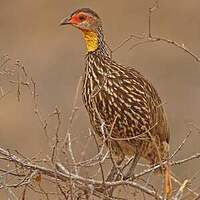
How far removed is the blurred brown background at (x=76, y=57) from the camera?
1129cm

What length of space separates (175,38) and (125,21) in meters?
1.13

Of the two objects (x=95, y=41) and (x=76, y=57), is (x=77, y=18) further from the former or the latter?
(x=76, y=57)

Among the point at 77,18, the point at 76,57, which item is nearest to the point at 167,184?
the point at 77,18

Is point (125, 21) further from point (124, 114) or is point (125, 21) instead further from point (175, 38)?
point (124, 114)

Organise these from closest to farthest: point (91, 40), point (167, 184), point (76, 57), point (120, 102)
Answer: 1. point (167, 184)
2. point (120, 102)
3. point (91, 40)
4. point (76, 57)

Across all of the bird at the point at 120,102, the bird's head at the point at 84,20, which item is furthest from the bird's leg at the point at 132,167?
the bird's head at the point at 84,20

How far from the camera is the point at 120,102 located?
538cm

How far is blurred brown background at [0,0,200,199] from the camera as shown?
11289 mm

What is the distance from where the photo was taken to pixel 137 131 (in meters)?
5.39

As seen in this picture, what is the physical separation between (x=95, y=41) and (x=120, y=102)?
34 centimetres

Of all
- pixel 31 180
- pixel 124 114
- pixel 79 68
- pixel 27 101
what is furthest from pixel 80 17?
pixel 79 68

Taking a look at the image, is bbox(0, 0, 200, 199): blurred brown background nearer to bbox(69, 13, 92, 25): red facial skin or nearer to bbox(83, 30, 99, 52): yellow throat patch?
bbox(83, 30, 99, 52): yellow throat patch

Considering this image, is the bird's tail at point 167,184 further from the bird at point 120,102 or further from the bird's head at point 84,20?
the bird's head at point 84,20

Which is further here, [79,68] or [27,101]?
[79,68]
